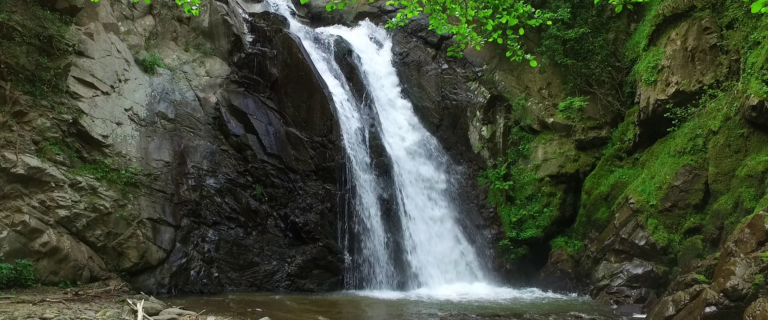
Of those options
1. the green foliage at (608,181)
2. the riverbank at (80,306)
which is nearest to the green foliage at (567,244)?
the green foliage at (608,181)

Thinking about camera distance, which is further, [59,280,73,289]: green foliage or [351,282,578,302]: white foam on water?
[351,282,578,302]: white foam on water

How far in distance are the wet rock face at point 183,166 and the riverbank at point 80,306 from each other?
0.50m

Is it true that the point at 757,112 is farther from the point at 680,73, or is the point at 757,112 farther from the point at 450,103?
the point at 450,103

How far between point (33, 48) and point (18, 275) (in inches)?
166

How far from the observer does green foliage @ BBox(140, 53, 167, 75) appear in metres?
11.3

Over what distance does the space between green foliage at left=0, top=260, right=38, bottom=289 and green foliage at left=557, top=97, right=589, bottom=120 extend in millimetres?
12372

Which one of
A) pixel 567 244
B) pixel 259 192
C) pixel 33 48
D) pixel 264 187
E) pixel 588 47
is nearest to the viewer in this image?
pixel 33 48

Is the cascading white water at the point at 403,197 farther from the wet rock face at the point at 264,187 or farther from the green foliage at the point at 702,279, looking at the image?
the green foliage at the point at 702,279

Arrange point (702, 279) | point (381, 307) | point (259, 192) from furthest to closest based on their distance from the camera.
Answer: point (259, 192) → point (381, 307) → point (702, 279)

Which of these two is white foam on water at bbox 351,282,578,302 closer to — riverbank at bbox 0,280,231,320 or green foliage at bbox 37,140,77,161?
riverbank at bbox 0,280,231,320

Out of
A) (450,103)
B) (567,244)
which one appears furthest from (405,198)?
(567,244)

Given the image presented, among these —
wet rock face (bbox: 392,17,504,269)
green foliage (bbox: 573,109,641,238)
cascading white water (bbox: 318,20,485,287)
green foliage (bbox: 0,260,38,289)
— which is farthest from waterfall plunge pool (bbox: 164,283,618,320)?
wet rock face (bbox: 392,17,504,269)

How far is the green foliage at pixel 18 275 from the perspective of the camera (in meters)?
7.25

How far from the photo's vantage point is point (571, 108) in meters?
13.7
